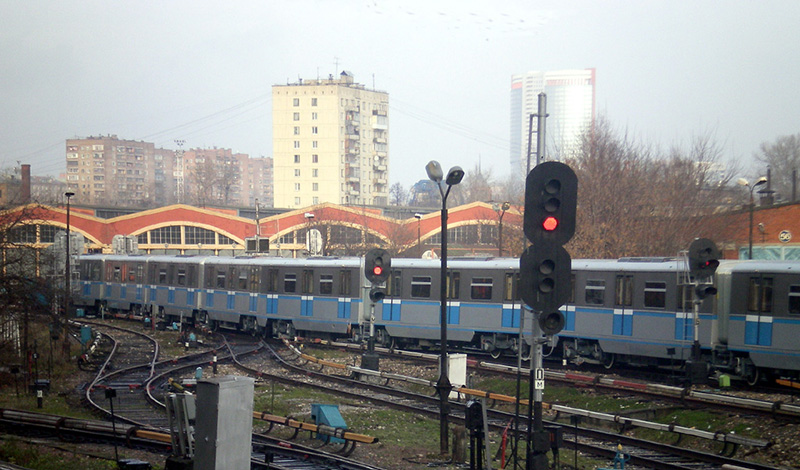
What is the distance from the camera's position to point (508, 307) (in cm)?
2295

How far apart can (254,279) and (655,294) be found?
16.0m

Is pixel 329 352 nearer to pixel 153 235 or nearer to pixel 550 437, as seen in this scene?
pixel 550 437

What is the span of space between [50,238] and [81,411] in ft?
117

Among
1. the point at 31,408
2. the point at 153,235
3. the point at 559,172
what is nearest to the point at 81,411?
the point at 31,408

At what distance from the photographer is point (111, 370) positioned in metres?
22.6

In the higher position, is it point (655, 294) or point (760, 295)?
point (760, 295)

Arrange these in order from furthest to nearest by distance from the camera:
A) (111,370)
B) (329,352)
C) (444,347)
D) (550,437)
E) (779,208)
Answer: (779,208), (329,352), (111,370), (444,347), (550,437)

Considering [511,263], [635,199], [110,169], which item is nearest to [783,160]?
[635,199]

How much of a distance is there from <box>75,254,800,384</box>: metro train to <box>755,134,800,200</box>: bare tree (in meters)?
51.7

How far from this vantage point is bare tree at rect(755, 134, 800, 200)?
220ft

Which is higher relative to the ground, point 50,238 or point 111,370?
point 50,238

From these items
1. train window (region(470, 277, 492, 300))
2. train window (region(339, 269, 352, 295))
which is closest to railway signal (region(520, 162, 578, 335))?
train window (region(470, 277, 492, 300))

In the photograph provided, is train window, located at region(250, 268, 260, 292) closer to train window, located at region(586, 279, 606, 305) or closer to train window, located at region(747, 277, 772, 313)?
train window, located at region(586, 279, 606, 305)

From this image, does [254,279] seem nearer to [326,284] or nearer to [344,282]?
[326,284]
